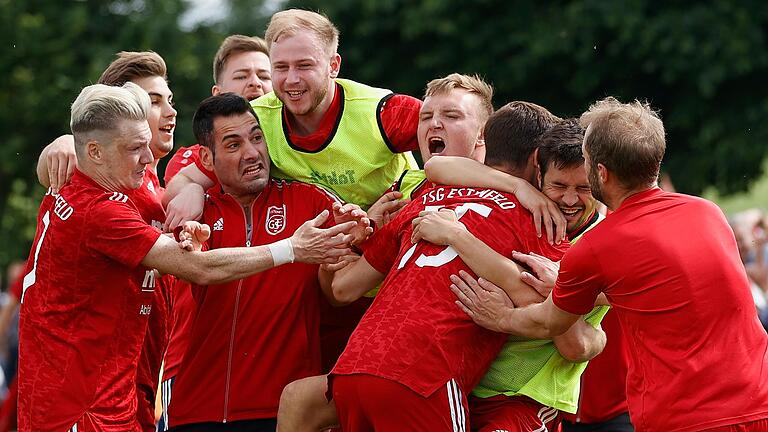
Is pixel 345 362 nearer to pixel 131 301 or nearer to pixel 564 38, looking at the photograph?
pixel 131 301

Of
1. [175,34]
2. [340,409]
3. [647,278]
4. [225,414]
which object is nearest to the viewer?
[647,278]

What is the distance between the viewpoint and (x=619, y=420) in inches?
328

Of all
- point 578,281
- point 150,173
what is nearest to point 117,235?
point 150,173

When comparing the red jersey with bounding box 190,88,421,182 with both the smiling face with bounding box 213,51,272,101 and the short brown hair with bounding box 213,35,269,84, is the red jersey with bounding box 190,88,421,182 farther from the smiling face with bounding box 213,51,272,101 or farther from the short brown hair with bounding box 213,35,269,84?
the short brown hair with bounding box 213,35,269,84

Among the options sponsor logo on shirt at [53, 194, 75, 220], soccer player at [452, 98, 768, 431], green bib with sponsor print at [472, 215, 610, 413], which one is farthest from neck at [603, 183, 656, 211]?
sponsor logo on shirt at [53, 194, 75, 220]

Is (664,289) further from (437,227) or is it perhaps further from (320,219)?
(320,219)

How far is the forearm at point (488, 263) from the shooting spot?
5.99 metres

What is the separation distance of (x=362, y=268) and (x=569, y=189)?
4.10 ft

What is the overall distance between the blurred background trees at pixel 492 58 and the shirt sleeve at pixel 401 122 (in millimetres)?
12872

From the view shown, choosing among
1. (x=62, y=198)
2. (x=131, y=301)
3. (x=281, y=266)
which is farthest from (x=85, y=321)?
(x=281, y=266)

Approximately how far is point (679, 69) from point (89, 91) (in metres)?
14.7

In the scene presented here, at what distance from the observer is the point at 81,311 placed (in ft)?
20.6

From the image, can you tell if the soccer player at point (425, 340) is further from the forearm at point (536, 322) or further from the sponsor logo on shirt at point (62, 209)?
the sponsor logo on shirt at point (62, 209)

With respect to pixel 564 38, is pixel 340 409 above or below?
below
